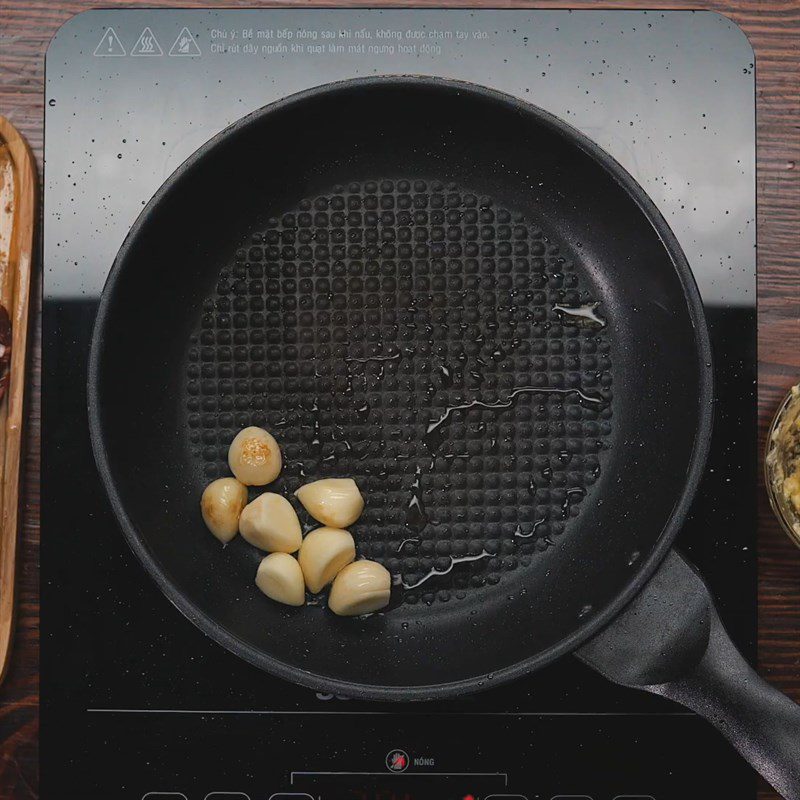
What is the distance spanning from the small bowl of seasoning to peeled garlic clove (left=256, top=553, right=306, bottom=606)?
0.40 metres

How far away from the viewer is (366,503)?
67cm

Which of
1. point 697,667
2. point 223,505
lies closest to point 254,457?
point 223,505

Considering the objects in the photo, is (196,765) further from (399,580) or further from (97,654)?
(399,580)

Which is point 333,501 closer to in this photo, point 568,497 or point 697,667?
point 568,497

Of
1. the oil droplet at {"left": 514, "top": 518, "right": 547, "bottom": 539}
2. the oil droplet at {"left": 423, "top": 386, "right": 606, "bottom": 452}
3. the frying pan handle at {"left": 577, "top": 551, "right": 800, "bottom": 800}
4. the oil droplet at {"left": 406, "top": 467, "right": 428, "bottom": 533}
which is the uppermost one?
the oil droplet at {"left": 423, "top": 386, "right": 606, "bottom": 452}

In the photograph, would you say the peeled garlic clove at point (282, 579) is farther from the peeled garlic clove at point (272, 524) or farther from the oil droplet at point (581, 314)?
the oil droplet at point (581, 314)

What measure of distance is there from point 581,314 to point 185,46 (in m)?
0.41

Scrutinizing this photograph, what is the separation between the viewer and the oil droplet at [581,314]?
2.26 ft

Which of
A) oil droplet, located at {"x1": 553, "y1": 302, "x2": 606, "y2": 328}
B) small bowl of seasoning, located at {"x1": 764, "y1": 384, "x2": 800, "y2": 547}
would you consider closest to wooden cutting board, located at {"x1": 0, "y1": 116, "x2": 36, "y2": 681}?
oil droplet, located at {"x1": 553, "y1": 302, "x2": 606, "y2": 328}

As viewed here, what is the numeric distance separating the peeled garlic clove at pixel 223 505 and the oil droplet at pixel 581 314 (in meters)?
0.32

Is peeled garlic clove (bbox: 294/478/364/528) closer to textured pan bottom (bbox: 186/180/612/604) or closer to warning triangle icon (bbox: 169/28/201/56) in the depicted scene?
textured pan bottom (bbox: 186/180/612/604)

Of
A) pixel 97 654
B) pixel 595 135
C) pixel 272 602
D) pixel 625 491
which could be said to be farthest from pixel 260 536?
pixel 595 135

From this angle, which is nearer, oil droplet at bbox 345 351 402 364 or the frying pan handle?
the frying pan handle

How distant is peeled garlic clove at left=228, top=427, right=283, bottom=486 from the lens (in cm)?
65
